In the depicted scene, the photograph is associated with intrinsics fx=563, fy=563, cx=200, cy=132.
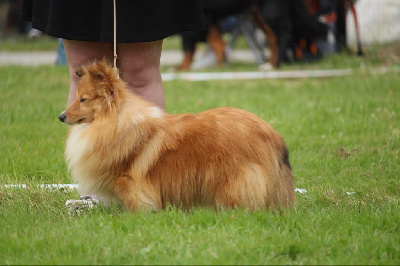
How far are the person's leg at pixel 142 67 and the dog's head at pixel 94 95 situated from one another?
50 cm

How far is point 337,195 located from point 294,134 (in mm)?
1766

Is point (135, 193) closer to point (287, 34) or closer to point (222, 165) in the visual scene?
point (222, 165)

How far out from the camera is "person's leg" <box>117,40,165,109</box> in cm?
379

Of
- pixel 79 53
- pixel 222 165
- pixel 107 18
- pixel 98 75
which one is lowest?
pixel 222 165

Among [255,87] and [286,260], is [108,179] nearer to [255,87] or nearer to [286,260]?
[286,260]

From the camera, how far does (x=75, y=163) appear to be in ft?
11.1

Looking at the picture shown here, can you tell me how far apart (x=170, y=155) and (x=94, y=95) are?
0.57m

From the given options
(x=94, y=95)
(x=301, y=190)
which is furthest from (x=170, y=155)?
(x=301, y=190)

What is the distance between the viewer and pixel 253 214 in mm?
3143

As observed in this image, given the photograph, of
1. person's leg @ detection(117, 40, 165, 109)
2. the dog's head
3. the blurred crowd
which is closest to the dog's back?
the dog's head

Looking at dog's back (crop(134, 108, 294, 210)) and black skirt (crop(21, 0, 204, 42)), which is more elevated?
black skirt (crop(21, 0, 204, 42))

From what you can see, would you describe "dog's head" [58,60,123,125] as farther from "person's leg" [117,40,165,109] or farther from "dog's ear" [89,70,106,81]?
"person's leg" [117,40,165,109]

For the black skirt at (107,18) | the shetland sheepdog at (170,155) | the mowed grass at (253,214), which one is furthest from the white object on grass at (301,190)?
the black skirt at (107,18)

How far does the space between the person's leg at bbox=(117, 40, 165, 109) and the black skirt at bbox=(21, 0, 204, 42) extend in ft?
0.51
